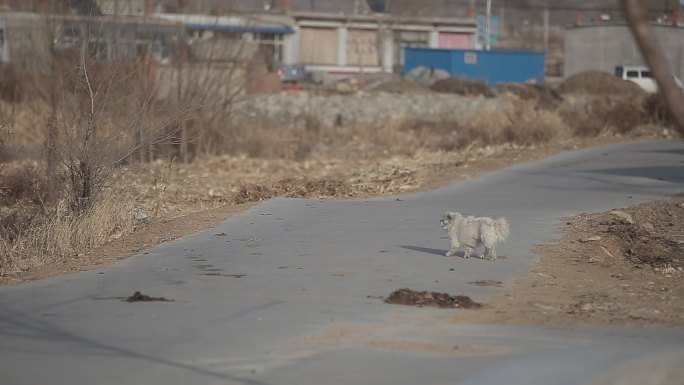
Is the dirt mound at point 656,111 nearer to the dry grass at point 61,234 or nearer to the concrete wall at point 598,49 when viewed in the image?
the dry grass at point 61,234

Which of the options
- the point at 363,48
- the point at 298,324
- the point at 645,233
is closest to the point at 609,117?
the point at 645,233

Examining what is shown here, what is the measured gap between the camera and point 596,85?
56.8 m

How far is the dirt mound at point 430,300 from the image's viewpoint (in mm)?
10508

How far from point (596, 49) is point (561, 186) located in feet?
193

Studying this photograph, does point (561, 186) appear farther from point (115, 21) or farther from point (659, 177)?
point (115, 21)

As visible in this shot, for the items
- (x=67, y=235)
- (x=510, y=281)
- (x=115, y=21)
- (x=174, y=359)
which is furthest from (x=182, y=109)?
(x=115, y=21)

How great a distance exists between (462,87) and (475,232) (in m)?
50.0

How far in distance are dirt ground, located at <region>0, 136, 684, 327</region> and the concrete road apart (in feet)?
1.22

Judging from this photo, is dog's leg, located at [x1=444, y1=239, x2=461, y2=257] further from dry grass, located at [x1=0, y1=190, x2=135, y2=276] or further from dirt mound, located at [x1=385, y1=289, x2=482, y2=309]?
dry grass, located at [x1=0, y1=190, x2=135, y2=276]

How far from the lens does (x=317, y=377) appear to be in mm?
7965

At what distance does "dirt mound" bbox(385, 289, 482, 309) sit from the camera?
34.5 ft

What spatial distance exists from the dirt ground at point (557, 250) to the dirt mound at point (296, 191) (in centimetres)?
2

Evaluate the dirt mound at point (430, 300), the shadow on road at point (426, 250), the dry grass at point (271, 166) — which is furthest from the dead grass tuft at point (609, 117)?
the dirt mound at point (430, 300)

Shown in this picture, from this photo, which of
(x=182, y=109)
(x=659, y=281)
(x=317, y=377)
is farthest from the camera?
(x=182, y=109)
